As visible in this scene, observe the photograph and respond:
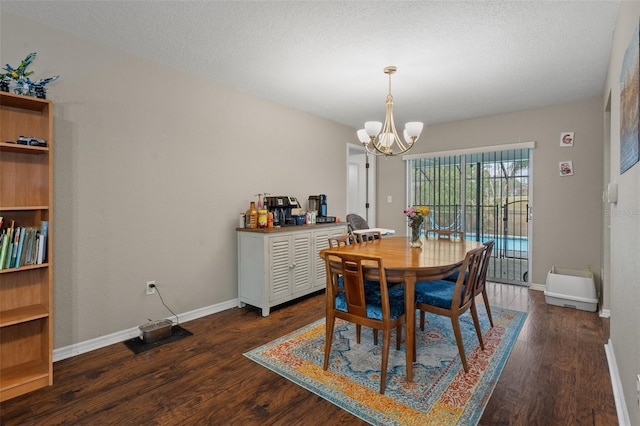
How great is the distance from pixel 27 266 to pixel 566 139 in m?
5.63

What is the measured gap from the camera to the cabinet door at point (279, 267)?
3359 millimetres

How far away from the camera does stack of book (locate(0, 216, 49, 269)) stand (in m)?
1.95

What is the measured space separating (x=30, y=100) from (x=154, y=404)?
2064 mm

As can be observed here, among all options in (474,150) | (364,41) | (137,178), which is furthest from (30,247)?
(474,150)

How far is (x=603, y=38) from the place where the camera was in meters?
2.49

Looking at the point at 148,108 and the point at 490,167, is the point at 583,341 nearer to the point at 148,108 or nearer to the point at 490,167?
the point at 490,167

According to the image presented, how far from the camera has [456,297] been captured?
2.14 metres

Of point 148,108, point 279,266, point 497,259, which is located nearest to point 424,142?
point 497,259

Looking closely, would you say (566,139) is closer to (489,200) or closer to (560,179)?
(560,179)

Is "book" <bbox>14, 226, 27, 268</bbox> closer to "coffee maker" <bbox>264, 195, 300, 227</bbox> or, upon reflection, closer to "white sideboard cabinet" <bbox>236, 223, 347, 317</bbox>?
"white sideboard cabinet" <bbox>236, 223, 347, 317</bbox>

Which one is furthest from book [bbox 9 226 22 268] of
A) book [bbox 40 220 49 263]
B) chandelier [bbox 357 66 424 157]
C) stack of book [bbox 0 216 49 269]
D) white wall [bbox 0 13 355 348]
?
chandelier [bbox 357 66 424 157]

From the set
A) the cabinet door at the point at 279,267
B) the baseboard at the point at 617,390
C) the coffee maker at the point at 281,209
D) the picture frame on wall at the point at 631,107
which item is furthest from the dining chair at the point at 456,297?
the coffee maker at the point at 281,209

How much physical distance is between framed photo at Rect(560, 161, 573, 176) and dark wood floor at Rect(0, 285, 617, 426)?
209 centimetres

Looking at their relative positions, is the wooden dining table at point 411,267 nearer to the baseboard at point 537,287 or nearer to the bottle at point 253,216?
the bottle at point 253,216
